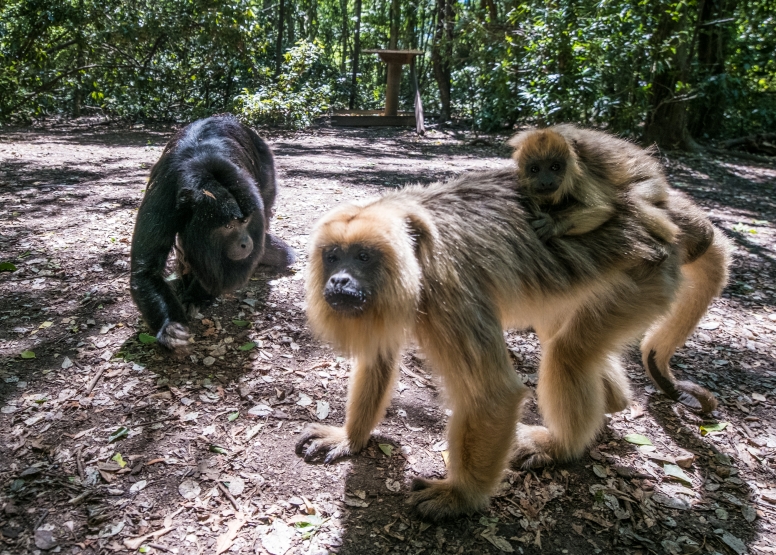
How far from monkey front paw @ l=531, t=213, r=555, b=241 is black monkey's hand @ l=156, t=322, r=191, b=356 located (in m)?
2.37

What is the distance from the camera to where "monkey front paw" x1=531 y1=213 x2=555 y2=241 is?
9.29ft

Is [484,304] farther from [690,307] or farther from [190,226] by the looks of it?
[190,226]

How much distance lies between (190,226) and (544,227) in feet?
8.52

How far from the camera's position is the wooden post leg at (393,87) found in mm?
16250

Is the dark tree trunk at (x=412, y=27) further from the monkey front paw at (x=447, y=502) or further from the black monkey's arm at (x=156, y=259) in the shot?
the monkey front paw at (x=447, y=502)

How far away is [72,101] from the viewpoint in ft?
55.2

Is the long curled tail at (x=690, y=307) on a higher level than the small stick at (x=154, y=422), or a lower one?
higher

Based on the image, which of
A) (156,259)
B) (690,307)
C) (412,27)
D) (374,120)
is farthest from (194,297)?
(412,27)

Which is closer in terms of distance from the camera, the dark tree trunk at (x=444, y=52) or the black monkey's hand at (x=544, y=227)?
the black monkey's hand at (x=544, y=227)

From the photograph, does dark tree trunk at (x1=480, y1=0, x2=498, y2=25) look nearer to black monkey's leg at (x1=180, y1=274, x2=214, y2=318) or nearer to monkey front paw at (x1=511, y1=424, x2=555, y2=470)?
black monkey's leg at (x1=180, y1=274, x2=214, y2=318)

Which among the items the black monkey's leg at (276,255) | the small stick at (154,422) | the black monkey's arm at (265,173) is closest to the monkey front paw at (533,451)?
the small stick at (154,422)

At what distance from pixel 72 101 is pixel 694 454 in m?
19.6

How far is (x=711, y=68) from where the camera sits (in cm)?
1273

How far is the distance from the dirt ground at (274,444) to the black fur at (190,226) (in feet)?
1.35
